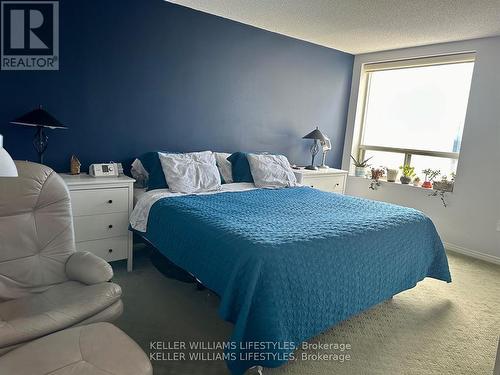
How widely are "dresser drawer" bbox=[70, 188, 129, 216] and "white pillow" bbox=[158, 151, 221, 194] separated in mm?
390

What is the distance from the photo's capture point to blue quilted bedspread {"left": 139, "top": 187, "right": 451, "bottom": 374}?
1.64m

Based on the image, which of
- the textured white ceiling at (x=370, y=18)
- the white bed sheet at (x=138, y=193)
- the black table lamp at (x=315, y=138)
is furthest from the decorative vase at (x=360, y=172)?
the white bed sheet at (x=138, y=193)

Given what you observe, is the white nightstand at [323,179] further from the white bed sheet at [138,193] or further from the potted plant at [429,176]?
the white bed sheet at [138,193]

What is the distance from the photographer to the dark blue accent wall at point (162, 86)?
2.79 metres

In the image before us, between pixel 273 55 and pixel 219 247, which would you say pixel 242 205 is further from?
pixel 273 55

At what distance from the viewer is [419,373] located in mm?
1868

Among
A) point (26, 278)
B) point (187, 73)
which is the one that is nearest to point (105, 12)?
point (187, 73)

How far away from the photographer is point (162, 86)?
10.8 feet

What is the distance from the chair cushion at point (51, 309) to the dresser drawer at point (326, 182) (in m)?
2.83

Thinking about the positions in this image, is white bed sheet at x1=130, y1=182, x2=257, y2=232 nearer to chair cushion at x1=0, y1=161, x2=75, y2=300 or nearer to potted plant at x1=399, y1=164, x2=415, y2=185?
chair cushion at x1=0, y1=161, x2=75, y2=300

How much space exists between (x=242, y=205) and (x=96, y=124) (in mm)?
1517

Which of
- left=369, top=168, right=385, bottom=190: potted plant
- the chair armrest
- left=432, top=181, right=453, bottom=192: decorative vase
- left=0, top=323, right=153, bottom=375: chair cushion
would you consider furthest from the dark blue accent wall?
left=0, top=323, right=153, bottom=375: chair cushion

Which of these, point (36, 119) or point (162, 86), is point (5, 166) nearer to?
point (36, 119)

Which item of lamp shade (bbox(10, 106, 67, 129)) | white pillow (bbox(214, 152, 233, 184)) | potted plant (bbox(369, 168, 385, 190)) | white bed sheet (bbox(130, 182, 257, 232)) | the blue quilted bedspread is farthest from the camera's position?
potted plant (bbox(369, 168, 385, 190))
